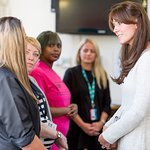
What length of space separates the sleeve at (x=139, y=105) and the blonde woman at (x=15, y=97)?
0.44 meters

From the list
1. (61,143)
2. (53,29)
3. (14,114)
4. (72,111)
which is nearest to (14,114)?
(14,114)

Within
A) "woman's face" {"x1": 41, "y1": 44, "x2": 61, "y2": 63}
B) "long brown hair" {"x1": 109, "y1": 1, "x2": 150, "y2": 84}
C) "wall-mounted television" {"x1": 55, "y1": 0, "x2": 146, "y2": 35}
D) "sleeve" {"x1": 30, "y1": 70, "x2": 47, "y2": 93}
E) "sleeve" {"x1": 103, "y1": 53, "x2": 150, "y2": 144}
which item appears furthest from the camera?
"wall-mounted television" {"x1": 55, "y1": 0, "x2": 146, "y2": 35}

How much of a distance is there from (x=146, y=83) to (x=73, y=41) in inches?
96.0

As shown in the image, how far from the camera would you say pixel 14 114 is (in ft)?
4.25

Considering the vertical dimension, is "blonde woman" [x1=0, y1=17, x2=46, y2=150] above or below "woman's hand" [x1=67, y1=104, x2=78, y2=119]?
above

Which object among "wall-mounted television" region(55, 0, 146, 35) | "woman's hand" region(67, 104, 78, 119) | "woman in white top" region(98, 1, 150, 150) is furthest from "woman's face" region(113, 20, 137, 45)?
"wall-mounted television" region(55, 0, 146, 35)

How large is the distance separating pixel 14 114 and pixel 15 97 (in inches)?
2.8

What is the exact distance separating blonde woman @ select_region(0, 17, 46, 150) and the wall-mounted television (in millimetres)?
2335

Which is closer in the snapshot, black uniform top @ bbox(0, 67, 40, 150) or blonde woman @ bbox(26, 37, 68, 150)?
black uniform top @ bbox(0, 67, 40, 150)

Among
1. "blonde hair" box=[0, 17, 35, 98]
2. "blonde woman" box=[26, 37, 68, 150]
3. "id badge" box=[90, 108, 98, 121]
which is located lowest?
"id badge" box=[90, 108, 98, 121]

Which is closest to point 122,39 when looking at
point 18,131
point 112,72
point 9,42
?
point 9,42

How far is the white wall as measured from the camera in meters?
3.71

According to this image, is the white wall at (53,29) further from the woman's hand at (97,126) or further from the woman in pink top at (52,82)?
the woman in pink top at (52,82)

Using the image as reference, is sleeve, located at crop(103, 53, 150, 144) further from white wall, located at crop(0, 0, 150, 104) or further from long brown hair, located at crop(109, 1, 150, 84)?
white wall, located at crop(0, 0, 150, 104)
